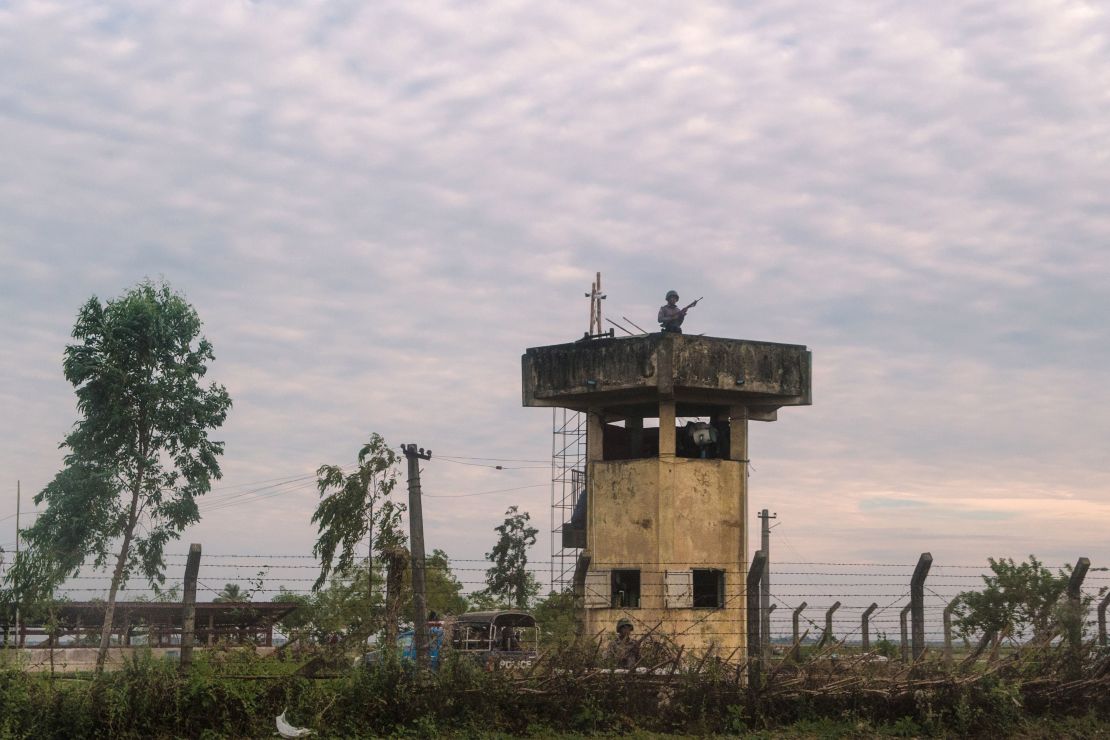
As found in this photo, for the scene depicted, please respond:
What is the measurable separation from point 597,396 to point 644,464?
2066mm

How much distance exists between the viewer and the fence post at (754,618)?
51.9 feet

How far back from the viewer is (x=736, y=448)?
30609 millimetres

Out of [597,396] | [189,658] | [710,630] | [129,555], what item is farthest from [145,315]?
[189,658]

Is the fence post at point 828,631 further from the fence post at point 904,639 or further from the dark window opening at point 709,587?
the dark window opening at point 709,587

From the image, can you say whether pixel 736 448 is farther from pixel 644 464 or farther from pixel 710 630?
pixel 710 630

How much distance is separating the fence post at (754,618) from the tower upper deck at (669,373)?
1301cm

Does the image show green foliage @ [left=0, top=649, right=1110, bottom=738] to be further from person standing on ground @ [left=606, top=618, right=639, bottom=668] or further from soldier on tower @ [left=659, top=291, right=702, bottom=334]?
soldier on tower @ [left=659, top=291, right=702, bottom=334]

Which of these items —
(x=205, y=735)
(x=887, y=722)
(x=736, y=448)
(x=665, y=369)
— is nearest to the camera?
(x=205, y=735)

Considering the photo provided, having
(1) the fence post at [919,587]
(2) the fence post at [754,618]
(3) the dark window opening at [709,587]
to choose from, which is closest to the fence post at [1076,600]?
(1) the fence post at [919,587]

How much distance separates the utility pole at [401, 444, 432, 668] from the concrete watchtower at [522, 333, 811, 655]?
500 inches

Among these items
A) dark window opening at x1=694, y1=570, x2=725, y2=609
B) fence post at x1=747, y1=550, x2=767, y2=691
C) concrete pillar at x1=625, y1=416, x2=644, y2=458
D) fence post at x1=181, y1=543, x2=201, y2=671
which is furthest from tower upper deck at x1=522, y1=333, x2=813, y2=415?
fence post at x1=181, y1=543, x2=201, y2=671

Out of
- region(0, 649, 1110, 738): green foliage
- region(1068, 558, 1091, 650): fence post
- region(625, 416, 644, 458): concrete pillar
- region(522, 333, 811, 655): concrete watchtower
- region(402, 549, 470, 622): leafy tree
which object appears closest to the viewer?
region(0, 649, 1110, 738): green foliage

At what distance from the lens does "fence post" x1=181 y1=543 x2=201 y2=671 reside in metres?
14.2

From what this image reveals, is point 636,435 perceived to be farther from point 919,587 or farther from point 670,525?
point 919,587
